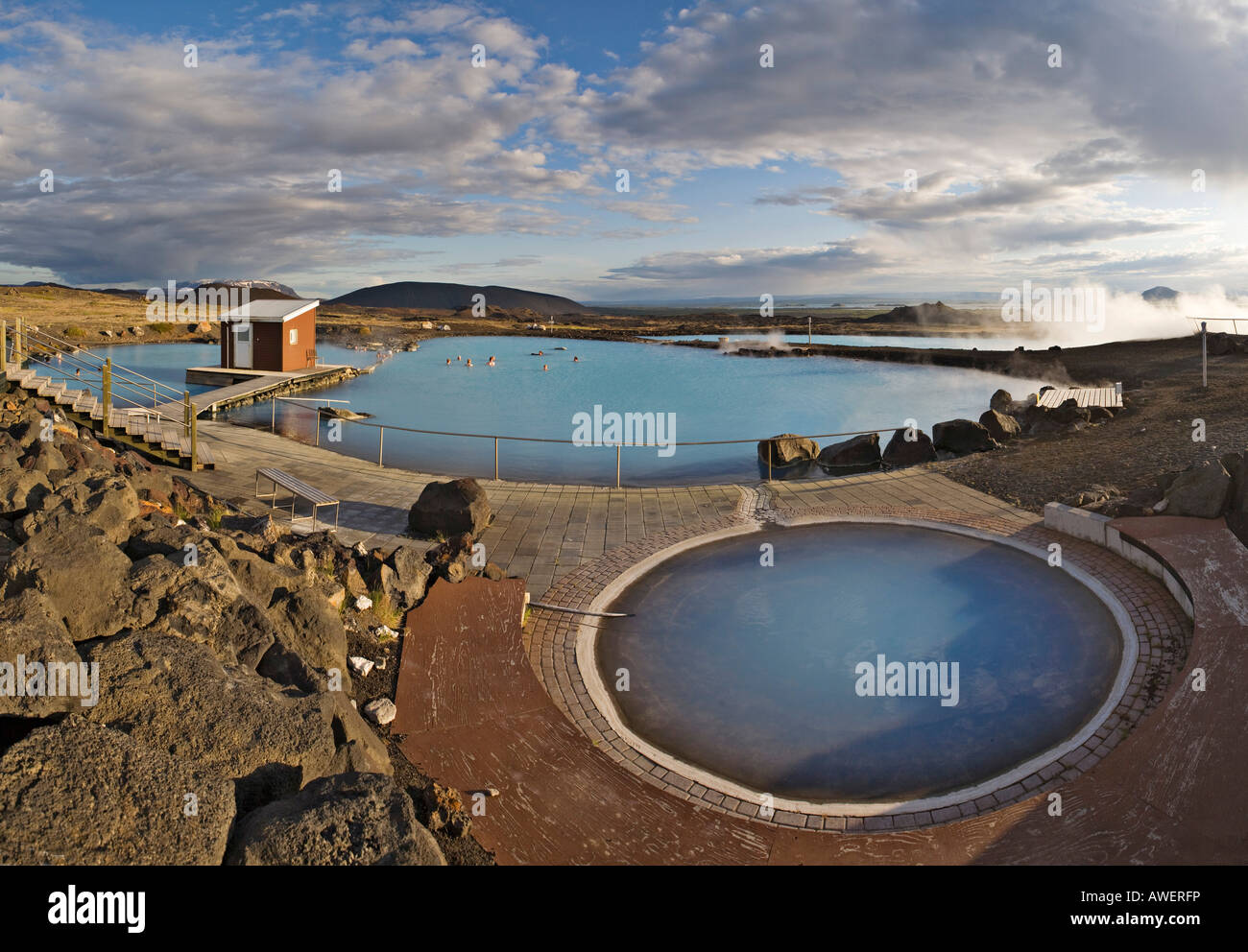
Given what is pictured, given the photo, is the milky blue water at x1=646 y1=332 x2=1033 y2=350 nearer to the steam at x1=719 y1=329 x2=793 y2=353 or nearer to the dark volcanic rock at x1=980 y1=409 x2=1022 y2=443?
the steam at x1=719 y1=329 x2=793 y2=353

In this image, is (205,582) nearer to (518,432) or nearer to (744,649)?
(744,649)

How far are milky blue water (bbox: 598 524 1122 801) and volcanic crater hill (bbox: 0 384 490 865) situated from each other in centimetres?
250

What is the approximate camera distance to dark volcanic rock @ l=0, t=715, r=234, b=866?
3.43m

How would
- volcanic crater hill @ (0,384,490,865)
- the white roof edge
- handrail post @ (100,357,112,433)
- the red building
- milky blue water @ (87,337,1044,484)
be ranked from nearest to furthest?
volcanic crater hill @ (0,384,490,865)
handrail post @ (100,357,112,433)
milky blue water @ (87,337,1044,484)
the white roof edge
the red building

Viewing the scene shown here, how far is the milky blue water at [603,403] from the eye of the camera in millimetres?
24281

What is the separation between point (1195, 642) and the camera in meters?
7.39

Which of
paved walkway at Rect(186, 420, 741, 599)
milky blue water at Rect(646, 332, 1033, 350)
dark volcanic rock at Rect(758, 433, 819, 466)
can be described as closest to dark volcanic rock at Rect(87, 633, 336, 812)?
paved walkway at Rect(186, 420, 741, 599)

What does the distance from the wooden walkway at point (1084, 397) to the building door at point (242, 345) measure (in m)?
31.9

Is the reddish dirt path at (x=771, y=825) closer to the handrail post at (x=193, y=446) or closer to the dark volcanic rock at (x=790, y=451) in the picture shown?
the handrail post at (x=193, y=446)

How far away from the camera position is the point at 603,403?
3931 centimetres

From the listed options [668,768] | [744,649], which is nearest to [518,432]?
[744,649]

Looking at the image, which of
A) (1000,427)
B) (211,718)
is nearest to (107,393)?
(211,718)

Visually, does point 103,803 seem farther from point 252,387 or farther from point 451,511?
point 252,387
